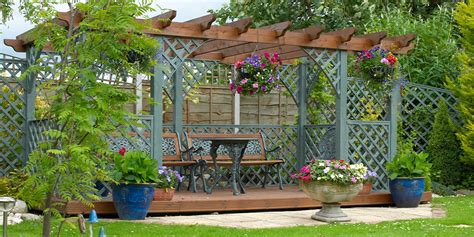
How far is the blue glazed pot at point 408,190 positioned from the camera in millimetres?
9820

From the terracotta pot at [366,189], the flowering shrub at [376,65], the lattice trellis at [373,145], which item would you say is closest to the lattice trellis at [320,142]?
the lattice trellis at [373,145]

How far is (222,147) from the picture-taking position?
11125 millimetres

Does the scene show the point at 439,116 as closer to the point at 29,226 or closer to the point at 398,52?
the point at 398,52

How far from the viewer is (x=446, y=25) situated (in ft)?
48.2

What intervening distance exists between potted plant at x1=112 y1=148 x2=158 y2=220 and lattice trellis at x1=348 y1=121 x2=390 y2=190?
3.22 meters

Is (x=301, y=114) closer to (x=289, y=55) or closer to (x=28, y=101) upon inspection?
(x=289, y=55)

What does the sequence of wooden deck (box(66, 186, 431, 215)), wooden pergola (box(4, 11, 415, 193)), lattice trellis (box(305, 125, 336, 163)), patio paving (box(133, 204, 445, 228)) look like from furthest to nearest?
lattice trellis (box(305, 125, 336, 163)), wooden pergola (box(4, 11, 415, 193)), wooden deck (box(66, 186, 431, 215)), patio paving (box(133, 204, 445, 228))

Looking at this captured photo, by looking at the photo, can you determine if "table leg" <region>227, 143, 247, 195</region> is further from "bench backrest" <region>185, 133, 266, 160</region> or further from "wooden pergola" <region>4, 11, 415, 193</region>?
"wooden pergola" <region>4, 11, 415, 193</region>

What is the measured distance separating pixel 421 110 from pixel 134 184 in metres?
6.52

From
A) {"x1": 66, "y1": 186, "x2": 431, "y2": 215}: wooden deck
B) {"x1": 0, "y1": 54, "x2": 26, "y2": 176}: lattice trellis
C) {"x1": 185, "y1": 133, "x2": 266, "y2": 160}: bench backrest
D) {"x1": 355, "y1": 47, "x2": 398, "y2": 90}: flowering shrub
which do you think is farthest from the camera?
{"x1": 185, "y1": 133, "x2": 266, "y2": 160}: bench backrest

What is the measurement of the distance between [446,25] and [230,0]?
540 cm

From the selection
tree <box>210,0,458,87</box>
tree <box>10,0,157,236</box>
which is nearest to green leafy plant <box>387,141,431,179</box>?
tree <box>210,0,458,87</box>

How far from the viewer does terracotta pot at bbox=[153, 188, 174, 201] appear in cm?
849

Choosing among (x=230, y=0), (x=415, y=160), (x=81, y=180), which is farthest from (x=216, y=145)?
(x=230, y=0)
